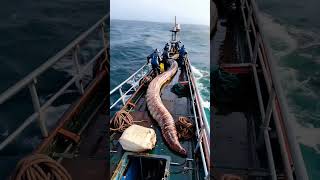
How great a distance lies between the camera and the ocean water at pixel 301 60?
8.66 meters

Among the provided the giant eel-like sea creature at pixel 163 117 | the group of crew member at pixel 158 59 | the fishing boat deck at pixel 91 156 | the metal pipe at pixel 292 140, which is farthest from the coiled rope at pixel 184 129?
the group of crew member at pixel 158 59

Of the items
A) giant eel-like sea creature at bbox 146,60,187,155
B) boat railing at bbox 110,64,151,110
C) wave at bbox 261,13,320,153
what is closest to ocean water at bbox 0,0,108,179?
boat railing at bbox 110,64,151,110

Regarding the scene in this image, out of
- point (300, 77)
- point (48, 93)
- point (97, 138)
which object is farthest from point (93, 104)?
point (300, 77)

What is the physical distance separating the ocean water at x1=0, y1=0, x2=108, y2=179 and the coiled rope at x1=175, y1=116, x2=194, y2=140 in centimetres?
278

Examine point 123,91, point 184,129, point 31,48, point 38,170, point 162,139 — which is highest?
point 38,170

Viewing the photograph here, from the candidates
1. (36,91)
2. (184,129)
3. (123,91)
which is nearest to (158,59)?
(123,91)

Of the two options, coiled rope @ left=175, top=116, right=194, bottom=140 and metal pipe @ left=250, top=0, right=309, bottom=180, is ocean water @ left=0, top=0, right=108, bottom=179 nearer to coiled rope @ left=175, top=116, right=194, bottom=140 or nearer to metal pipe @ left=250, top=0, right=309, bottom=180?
coiled rope @ left=175, top=116, right=194, bottom=140

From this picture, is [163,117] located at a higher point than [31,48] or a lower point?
lower

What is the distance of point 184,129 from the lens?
296 inches

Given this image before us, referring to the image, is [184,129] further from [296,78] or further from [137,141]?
[296,78]

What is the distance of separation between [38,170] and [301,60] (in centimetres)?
1211

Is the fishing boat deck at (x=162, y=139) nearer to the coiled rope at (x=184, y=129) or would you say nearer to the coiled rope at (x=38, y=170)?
the coiled rope at (x=184, y=129)

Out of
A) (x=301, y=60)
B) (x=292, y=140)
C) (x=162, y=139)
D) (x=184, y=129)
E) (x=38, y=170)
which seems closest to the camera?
(x=292, y=140)

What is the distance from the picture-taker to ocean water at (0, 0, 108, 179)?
8070mm
